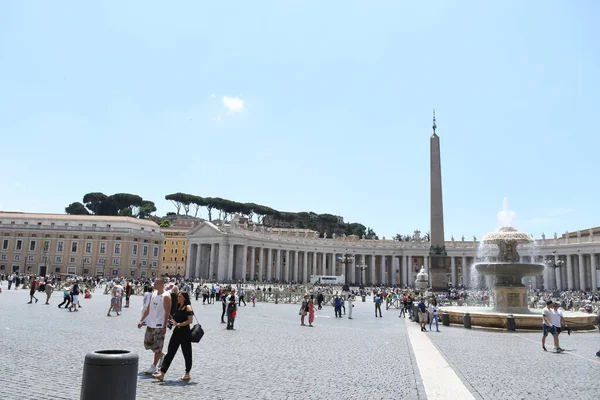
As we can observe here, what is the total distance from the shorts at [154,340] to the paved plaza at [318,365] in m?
0.48

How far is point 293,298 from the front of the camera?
37312mm

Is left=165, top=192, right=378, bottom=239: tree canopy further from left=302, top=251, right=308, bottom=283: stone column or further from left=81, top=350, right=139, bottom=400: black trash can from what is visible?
left=81, top=350, right=139, bottom=400: black trash can

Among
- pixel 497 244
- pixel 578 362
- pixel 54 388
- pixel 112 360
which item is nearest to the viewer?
pixel 112 360

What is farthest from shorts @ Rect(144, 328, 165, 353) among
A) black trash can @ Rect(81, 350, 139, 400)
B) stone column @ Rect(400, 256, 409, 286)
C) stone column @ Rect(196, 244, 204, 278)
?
stone column @ Rect(400, 256, 409, 286)

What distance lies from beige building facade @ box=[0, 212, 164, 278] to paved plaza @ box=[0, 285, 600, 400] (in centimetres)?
6505

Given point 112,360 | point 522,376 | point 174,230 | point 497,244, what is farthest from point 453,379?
point 174,230

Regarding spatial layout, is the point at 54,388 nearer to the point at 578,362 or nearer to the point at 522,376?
the point at 522,376

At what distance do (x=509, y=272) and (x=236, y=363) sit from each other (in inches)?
560

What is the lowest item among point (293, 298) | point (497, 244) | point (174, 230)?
point (293, 298)

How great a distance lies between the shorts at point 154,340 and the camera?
744cm

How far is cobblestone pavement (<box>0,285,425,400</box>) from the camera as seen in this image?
21.3ft

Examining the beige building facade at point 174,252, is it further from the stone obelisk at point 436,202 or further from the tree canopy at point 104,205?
the stone obelisk at point 436,202

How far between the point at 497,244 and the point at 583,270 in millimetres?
57692

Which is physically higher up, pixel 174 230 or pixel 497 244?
pixel 174 230
